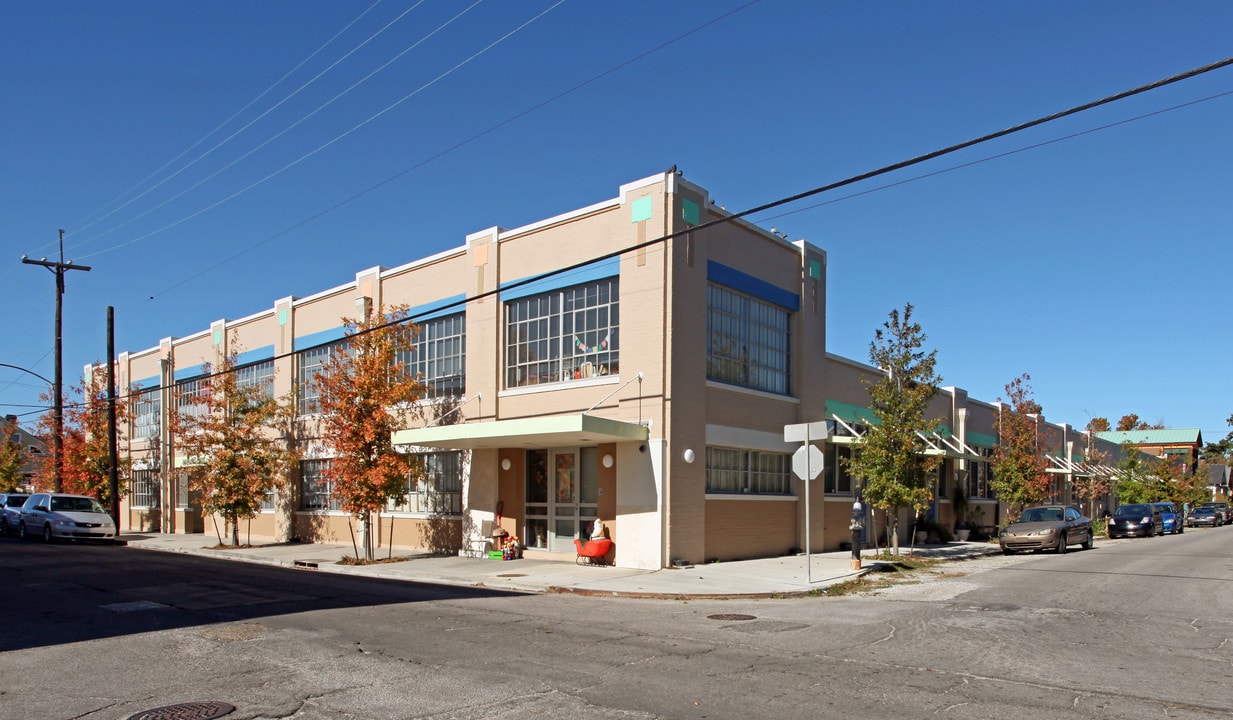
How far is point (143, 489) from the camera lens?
1588 inches

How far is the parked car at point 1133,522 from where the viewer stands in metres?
39.0

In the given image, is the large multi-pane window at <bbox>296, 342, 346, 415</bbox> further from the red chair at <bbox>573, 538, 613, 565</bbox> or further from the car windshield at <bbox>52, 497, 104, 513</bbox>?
the red chair at <bbox>573, 538, 613, 565</bbox>

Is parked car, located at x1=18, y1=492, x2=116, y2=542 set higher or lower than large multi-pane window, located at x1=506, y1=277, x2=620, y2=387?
lower

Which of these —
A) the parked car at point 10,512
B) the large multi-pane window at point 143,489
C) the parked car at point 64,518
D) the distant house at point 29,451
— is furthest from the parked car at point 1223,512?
the distant house at point 29,451

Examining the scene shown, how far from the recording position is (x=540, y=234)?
23094mm

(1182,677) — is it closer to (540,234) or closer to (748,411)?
(748,411)

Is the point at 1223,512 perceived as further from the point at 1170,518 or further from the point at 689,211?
the point at 689,211

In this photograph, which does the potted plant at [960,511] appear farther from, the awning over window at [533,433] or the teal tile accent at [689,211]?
the teal tile accent at [689,211]

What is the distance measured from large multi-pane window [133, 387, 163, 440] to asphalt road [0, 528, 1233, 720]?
77.7 ft

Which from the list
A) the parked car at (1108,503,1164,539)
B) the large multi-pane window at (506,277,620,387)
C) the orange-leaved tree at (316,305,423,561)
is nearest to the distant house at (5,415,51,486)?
the orange-leaved tree at (316,305,423,561)

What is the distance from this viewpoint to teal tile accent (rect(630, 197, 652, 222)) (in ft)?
67.6

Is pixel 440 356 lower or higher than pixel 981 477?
higher

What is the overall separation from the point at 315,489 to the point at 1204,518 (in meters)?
57.5

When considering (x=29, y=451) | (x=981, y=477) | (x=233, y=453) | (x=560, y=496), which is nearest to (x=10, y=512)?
(x=29, y=451)
